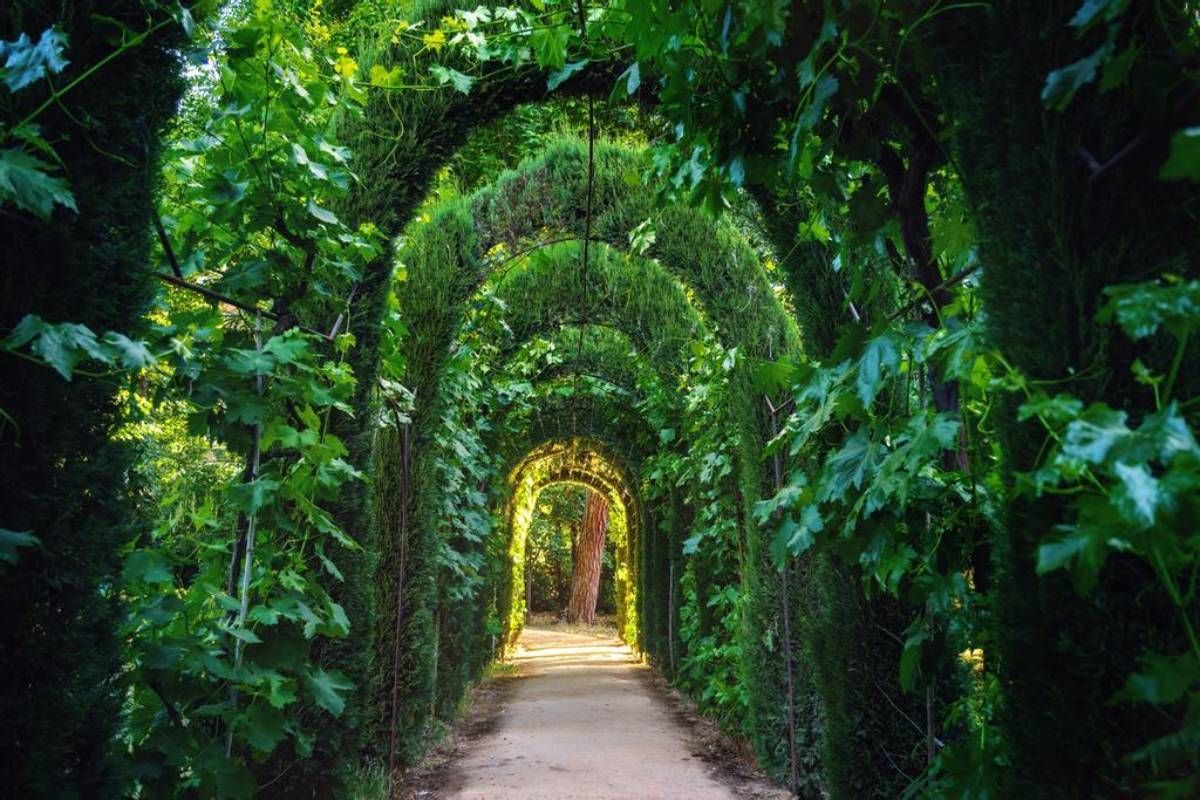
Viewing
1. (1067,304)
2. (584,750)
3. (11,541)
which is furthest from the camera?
(584,750)

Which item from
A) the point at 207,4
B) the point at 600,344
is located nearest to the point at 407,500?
the point at 207,4

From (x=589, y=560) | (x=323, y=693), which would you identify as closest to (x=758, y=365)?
(x=323, y=693)

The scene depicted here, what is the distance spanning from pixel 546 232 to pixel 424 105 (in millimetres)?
2605

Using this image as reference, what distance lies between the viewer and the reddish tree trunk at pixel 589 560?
26.7 m

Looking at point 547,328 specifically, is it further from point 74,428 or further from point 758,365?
point 74,428

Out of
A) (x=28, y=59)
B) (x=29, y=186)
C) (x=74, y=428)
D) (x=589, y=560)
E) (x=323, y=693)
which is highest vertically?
(x=589, y=560)

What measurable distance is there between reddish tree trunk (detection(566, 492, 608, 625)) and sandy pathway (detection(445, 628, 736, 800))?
13.1 meters

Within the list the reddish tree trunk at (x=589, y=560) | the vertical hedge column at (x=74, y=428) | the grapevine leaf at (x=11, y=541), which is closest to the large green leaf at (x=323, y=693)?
the vertical hedge column at (x=74, y=428)

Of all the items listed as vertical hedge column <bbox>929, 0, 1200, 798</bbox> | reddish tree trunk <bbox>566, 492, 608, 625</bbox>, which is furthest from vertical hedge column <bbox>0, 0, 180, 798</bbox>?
reddish tree trunk <bbox>566, 492, 608, 625</bbox>

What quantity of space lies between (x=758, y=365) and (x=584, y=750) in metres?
5.64

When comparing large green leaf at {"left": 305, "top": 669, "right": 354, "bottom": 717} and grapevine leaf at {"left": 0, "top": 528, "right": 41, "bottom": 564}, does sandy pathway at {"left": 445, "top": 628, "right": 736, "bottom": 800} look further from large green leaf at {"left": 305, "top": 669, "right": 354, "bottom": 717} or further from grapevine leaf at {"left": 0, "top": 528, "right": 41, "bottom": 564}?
grapevine leaf at {"left": 0, "top": 528, "right": 41, "bottom": 564}

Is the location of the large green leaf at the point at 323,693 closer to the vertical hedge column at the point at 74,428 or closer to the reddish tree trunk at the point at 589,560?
the vertical hedge column at the point at 74,428

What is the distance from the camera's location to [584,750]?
24.6 feet

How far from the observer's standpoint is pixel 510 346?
9.56 meters
